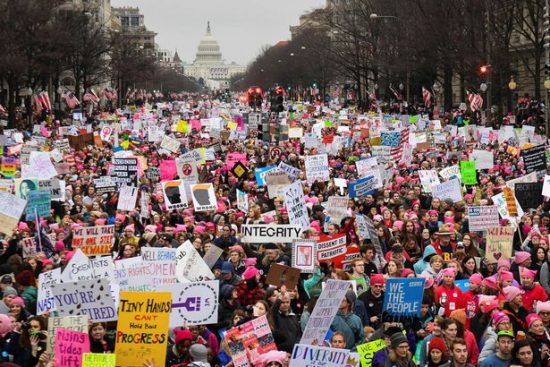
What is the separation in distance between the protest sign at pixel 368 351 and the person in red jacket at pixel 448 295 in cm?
208

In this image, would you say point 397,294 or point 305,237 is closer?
point 397,294

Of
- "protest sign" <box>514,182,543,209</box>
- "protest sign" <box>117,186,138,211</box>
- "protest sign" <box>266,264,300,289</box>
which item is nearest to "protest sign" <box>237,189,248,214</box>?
"protest sign" <box>117,186,138,211</box>

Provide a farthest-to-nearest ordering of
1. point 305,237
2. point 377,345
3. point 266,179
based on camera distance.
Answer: point 266,179 < point 305,237 < point 377,345

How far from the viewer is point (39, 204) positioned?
20703 millimetres

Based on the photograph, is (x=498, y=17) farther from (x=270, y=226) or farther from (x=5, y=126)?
(x=270, y=226)

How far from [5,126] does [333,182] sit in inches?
1618

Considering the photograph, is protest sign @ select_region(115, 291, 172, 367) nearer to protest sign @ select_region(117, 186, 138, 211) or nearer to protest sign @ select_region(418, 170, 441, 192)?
protest sign @ select_region(117, 186, 138, 211)

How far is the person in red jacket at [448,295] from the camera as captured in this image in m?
12.8

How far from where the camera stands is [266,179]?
80.3 ft

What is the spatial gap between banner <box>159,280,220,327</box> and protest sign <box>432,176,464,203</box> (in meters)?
10.5

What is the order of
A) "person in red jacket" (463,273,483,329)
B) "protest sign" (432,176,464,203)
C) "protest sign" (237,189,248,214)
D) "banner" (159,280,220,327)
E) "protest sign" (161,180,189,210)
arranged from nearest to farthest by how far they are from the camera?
1. "banner" (159,280,220,327)
2. "person in red jacket" (463,273,483,329)
3. "protest sign" (432,176,464,203)
4. "protest sign" (237,189,248,214)
5. "protest sign" (161,180,189,210)

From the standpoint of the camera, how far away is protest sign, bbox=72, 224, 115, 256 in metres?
17.1

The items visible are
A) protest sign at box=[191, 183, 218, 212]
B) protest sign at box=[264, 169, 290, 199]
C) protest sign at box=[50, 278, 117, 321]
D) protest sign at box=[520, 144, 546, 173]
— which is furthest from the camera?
protest sign at box=[264, 169, 290, 199]

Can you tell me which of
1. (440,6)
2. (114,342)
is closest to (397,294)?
(114,342)
